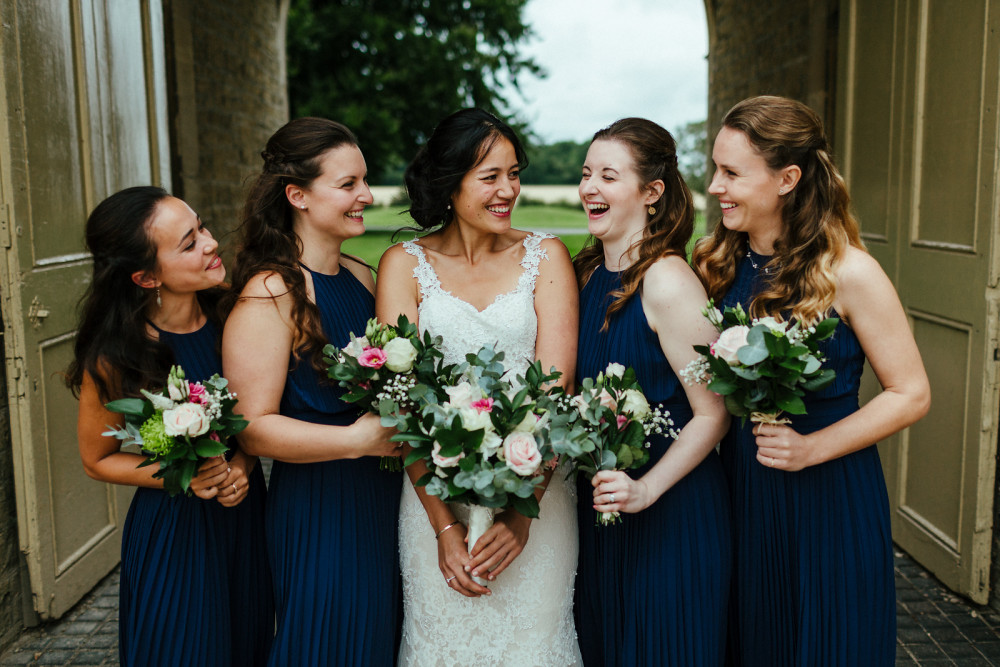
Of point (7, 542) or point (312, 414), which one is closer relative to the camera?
point (312, 414)

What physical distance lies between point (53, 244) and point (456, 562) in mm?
2828

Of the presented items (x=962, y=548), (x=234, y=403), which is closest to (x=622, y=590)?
(x=234, y=403)

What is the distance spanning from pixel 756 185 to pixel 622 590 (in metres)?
1.39

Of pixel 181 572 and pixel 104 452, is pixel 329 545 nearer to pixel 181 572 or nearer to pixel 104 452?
pixel 181 572

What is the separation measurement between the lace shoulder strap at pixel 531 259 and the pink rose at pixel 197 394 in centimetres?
112

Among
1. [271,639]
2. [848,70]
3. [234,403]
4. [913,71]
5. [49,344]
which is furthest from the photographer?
[848,70]

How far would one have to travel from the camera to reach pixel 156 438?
2232 millimetres

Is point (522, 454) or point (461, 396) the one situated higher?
point (461, 396)

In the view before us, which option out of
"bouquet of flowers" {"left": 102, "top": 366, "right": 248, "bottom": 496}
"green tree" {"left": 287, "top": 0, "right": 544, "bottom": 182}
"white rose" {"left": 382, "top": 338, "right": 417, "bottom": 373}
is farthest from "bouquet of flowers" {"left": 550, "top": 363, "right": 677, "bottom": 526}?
"green tree" {"left": 287, "top": 0, "right": 544, "bottom": 182}

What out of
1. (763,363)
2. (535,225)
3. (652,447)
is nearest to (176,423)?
(652,447)

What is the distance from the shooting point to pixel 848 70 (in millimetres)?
5375

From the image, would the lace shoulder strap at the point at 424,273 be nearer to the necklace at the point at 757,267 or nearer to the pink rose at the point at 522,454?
the pink rose at the point at 522,454

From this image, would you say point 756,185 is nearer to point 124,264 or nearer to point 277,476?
point 277,476

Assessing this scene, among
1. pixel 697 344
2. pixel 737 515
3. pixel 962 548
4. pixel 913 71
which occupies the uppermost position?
pixel 913 71
